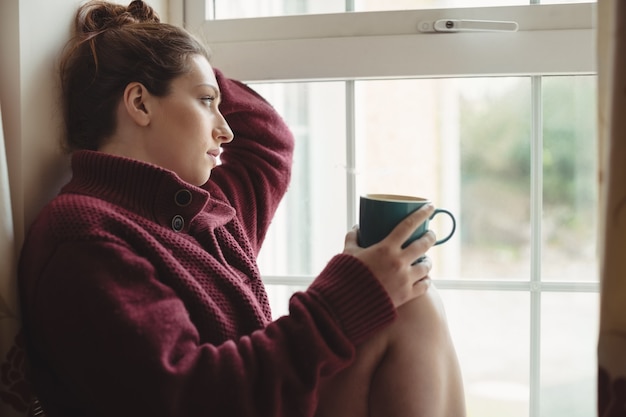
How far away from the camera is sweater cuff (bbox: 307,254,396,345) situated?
82 cm

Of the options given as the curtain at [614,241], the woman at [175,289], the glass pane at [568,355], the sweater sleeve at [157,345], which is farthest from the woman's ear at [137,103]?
the glass pane at [568,355]

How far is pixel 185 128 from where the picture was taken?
0.99 metres

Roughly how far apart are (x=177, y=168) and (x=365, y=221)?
0.33m

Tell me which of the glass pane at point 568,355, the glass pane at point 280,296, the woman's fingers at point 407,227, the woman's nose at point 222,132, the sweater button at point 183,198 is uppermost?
the woman's nose at point 222,132

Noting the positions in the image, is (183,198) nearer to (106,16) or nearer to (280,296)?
(106,16)

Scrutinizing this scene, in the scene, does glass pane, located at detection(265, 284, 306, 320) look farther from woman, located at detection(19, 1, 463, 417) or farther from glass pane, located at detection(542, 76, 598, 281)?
glass pane, located at detection(542, 76, 598, 281)

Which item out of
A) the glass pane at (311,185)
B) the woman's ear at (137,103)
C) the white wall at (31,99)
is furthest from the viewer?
the glass pane at (311,185)

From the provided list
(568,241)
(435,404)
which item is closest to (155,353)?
(435,404)

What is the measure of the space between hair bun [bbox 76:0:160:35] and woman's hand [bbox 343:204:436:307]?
574 mm

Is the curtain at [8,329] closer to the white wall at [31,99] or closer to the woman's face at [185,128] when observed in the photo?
the white wall at [31,99]

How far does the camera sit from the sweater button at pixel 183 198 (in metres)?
0.90

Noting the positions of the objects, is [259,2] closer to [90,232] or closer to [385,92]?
[385,92]

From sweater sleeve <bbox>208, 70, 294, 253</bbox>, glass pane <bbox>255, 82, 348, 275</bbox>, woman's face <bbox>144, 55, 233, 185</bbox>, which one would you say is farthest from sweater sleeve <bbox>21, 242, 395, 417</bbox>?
glass pane <bbox>255, 82, 348, 275</bbox>

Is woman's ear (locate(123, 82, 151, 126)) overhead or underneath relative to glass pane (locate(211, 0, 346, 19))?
underneath
